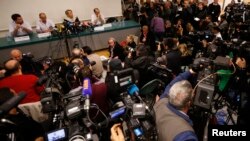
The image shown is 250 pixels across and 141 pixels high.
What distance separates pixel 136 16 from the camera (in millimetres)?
7000

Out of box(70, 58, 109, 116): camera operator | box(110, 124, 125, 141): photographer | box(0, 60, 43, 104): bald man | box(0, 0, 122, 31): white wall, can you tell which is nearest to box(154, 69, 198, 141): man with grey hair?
box(110, 124, 125, 141): photographer

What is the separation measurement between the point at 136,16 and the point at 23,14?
3.42 m

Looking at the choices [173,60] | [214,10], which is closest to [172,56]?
[173,60]

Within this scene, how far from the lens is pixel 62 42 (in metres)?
5.66

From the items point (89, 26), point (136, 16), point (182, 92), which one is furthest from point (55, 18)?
point (182, 92)

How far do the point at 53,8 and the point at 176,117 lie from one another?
6.30 m

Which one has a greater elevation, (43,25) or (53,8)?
(53,8)

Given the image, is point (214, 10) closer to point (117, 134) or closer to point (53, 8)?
point (53, 8)

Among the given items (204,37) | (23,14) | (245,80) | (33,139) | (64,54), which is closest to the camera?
(33,139)

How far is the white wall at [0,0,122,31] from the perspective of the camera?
6152 millimetres

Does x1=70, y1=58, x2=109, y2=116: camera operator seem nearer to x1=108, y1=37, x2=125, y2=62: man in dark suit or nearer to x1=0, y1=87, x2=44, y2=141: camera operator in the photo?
x1=0, y1=87, x2=44, y2=141: camera operator

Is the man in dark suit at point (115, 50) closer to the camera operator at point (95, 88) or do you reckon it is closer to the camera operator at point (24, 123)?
the camera operator at point (95, 88)

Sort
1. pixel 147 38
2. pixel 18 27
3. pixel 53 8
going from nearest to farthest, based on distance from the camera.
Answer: pixel 18 27 → pixel 147 38 → pixel 53 8

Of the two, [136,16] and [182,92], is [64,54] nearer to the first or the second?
[136,16]
